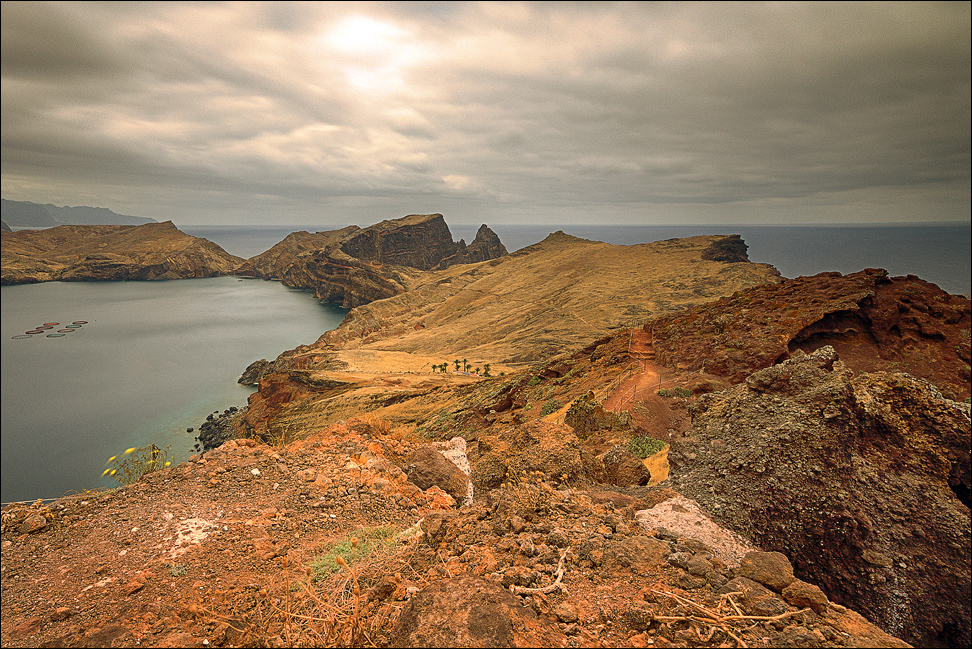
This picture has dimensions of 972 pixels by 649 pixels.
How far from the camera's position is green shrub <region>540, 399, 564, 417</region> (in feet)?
41.6

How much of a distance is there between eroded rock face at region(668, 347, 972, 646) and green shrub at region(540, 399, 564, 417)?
762cm

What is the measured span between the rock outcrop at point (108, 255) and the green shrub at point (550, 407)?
218ft

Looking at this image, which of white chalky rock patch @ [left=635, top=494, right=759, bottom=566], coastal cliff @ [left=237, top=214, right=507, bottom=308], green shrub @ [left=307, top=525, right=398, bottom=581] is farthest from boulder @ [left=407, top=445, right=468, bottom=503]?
coastal cliff @ [left=237, top=214, right=507, bottom=308]

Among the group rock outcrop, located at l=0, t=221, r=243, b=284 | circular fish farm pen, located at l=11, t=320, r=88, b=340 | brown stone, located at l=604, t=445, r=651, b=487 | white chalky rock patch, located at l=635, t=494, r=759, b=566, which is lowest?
circular fish farm pen, located at l=11, t=320, r=88, b=340

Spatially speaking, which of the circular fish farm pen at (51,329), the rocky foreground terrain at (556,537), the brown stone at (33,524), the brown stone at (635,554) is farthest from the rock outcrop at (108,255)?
the brown stone at (635,554)

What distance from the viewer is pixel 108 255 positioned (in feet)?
310

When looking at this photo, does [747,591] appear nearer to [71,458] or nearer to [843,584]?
[843,584]

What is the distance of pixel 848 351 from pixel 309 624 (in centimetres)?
1518

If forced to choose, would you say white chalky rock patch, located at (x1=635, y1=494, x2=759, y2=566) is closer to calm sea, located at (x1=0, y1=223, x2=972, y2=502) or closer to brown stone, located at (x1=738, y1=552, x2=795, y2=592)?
brown stone, located at (x1=738, y1=552, x2=795, y2=592)

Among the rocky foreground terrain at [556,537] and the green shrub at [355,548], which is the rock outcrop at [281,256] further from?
the green shrub at [355,548]

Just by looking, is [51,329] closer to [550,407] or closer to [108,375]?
[108,375]

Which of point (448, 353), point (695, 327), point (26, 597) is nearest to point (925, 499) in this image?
point (26, 597)

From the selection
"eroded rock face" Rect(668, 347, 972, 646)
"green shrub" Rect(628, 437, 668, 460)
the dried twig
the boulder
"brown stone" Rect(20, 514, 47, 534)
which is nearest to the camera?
the dried twig

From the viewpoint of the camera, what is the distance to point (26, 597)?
376 cm
